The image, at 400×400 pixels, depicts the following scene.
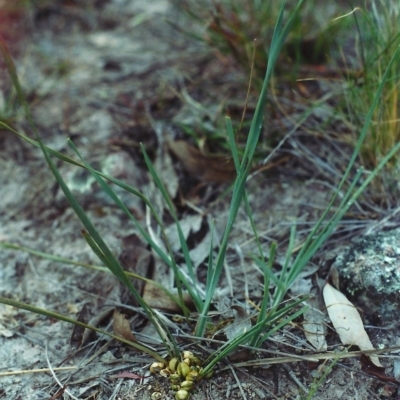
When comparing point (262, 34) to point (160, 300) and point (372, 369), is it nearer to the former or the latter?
point (160, 300)

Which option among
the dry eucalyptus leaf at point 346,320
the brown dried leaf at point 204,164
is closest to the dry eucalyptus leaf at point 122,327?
the dry eucalyptus leaf at point 346,320

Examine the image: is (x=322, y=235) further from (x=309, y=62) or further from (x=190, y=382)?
(x=309, y=62)

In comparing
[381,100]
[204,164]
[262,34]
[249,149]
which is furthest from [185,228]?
[262,34]

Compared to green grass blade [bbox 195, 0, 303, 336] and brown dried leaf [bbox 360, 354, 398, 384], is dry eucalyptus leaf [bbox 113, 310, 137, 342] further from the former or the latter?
brown dried leaf [bbox 360, 354, 398, 384]

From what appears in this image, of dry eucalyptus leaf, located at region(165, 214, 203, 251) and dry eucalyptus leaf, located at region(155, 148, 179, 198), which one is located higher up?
dry eucalyptus leaf, located at region(155, 148, 179, 198)

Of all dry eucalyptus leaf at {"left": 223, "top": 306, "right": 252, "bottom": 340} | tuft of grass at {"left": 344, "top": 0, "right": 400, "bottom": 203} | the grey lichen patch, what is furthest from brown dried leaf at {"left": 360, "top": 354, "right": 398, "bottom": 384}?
tuft of grass at {"left": 344, "top": 0, "right": 400, "bottom": 203}

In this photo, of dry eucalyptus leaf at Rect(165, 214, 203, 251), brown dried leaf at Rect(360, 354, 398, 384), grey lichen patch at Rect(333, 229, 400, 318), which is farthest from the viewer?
dry eucalyptus leaf at Rect(165, 214, 203, 251)
